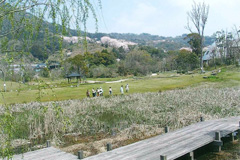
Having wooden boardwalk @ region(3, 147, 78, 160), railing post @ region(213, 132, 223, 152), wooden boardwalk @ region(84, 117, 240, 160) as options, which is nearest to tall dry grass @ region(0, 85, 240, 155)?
wooden boardwalk @ region(3, 147, 78, 160)

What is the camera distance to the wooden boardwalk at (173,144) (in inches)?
249

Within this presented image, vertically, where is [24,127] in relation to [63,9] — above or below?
below

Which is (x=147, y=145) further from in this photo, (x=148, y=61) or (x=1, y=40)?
(x=148, y=61)

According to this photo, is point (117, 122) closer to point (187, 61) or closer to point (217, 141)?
point (217, 141)

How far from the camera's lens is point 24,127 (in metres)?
12.4

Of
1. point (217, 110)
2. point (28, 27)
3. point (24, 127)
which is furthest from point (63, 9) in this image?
point (217, 110)

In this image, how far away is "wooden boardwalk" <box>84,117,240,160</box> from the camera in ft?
20.7

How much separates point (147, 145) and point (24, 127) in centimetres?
766

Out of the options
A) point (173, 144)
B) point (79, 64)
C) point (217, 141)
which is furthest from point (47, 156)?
point (79, 64)

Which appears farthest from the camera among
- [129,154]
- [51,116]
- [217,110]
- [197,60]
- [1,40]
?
[197,60]

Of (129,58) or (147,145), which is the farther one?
(129,58)

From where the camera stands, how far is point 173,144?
7.19m

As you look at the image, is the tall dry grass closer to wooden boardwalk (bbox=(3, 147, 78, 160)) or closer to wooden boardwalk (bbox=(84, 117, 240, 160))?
wooden boardwalk (bbox=(3, 147, 78, 160))

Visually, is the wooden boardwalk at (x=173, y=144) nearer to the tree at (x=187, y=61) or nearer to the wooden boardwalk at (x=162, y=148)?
the wooden boardwalk at (x=162, y=148)
